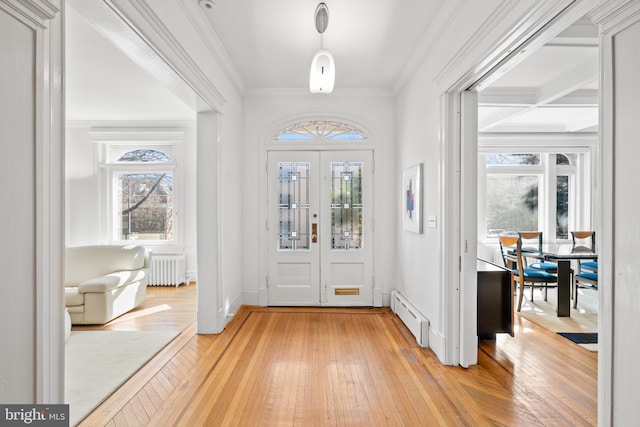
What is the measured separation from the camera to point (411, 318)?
152 inches

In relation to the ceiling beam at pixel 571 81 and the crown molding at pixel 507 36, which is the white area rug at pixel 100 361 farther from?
the ceiling beam at pixel 571 81

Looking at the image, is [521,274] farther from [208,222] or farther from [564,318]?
[208,222]

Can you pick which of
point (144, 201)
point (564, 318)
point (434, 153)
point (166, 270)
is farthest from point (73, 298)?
point (564, 318)

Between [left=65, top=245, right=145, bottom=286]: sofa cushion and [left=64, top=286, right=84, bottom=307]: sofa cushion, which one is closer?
[left=64, top=286, right=84, bottom=307]: sofa cushion

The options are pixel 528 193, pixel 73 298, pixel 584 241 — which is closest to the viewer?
pixel 73 298

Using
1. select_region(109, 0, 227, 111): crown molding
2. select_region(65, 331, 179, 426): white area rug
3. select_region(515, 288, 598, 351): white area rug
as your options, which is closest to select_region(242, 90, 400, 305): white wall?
select_region(109, 0, 227, 111): crown molding

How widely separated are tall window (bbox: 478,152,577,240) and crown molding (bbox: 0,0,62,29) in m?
6.85

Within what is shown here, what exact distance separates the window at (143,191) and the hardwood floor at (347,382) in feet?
9.02

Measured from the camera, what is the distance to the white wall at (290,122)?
4895 millimetres

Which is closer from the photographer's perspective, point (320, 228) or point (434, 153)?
point (434, 153)

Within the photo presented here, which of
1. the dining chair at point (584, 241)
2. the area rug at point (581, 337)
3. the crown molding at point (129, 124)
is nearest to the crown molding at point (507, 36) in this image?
the area rug at point (581, 337)

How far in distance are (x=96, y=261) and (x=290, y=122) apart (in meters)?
3.22

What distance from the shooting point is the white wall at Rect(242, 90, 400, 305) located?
16.1ft

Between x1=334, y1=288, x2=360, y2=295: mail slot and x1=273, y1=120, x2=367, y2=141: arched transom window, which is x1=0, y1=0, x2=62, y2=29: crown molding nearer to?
x1=273, y1=120, x2=367, y2=141: arched transom window
